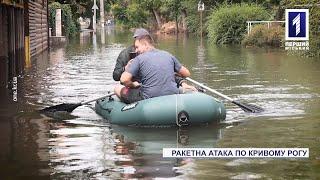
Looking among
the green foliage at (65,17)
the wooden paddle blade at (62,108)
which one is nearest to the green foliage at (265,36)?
the green foliage at (65,17)

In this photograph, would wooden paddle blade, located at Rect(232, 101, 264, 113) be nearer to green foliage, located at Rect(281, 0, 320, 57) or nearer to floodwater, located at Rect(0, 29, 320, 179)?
floodwater, located at Rect(0, 29, 320, 179)

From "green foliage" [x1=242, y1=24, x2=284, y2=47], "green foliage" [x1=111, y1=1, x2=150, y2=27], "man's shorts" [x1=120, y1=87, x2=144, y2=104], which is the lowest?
"man's shorts" [x1=120, y1=87, x2=144, y2=104]

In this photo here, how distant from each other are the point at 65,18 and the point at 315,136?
45842 mm

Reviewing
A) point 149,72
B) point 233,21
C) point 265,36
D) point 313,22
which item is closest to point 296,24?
point 313,22

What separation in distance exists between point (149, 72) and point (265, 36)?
27253mm

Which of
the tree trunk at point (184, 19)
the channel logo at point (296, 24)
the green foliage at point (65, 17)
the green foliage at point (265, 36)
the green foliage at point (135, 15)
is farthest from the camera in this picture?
the green foliage at point (135, 15)

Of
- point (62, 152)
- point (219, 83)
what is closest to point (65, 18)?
point (219, 83)

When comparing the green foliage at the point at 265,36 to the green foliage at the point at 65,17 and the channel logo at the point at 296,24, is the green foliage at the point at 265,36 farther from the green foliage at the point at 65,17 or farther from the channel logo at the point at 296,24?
the channel logo at the point at 296,24

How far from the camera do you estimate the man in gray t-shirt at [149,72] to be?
1031 cm

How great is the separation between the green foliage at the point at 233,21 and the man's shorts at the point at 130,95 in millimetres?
30707

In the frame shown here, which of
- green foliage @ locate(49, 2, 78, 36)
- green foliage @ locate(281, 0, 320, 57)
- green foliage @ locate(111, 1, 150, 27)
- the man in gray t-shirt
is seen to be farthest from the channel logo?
green foliage @ locate(111, 1, 150, 27)

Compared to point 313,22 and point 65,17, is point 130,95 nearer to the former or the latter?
point 313,22

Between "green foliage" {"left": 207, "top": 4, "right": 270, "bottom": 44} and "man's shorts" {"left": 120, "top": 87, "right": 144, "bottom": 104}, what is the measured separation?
30.7 metres

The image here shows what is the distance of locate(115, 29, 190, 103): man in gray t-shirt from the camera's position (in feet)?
33.8
